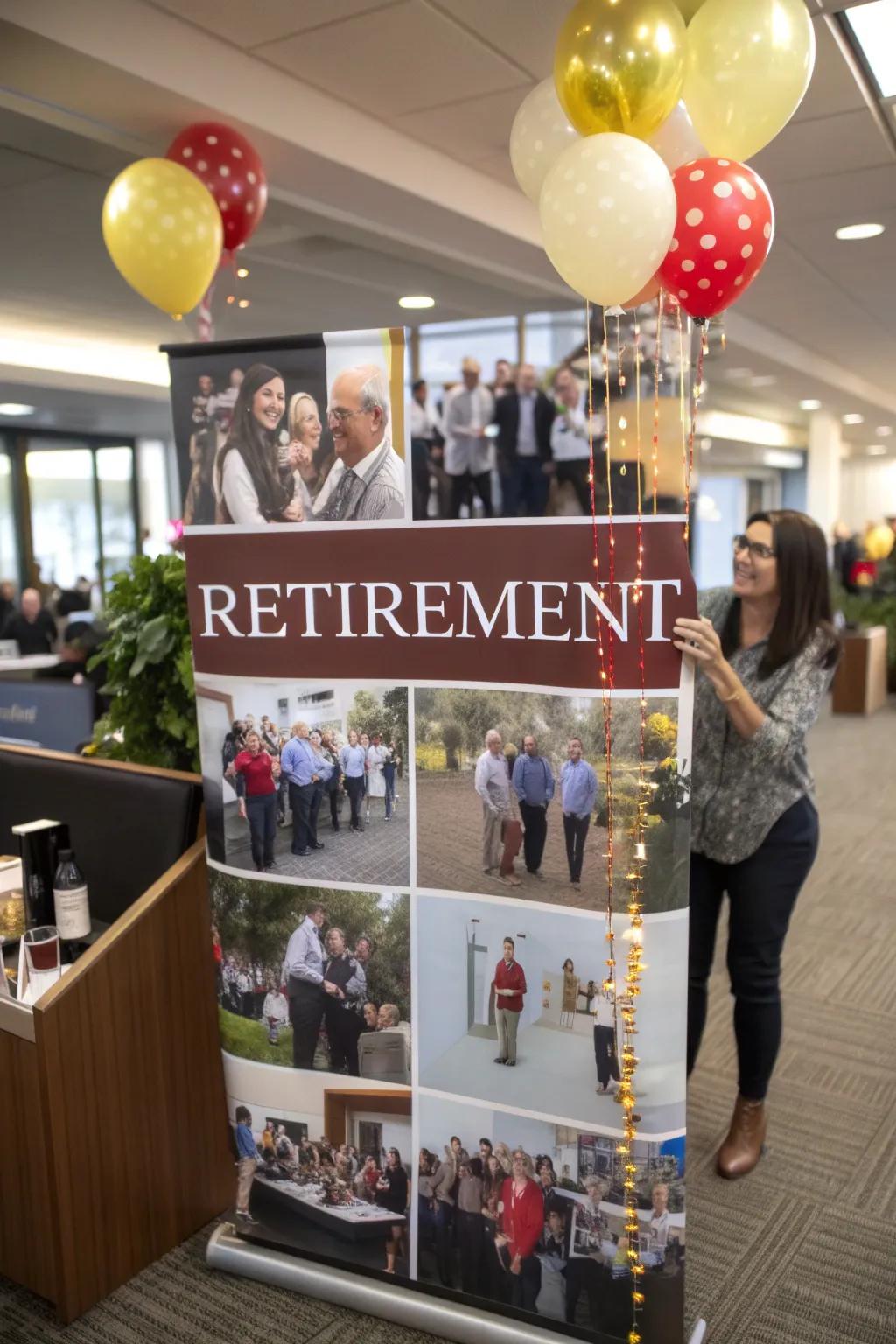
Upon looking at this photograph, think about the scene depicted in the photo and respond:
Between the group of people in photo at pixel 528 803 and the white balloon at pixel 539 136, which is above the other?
the white balloon at pixel 539 136

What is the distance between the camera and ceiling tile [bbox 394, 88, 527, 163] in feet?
11.0

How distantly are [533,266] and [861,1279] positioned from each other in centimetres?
434

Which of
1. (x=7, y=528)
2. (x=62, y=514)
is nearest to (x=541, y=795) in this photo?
(x=7, y=528)

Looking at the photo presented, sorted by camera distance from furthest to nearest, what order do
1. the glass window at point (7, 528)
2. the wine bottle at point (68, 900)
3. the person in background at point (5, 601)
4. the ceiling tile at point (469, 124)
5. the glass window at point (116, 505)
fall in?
the glass window at point (116, 505), the glass window at point (7, 528), the person in background at point (5, 601), the ceiling tile at point (469, 124), the wine bottle at point (68, 900)

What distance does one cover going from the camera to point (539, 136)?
2.00m

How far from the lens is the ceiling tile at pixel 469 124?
3.37 m

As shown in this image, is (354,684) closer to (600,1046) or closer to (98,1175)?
(600,1046)

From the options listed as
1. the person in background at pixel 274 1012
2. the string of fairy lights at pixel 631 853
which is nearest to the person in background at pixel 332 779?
the person in background at pixel 274 1012

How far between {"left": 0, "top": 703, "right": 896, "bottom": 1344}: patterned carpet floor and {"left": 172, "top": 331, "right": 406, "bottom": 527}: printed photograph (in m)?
1.48

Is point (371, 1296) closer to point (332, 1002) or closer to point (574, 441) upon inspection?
point (332, 1002)

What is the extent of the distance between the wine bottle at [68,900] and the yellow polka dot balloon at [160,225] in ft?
5.86

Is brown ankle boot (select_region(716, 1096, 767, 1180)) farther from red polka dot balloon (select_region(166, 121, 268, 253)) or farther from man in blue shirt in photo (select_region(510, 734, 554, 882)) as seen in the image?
red polka dot balloon (select_region(166, 121, 268, 253))

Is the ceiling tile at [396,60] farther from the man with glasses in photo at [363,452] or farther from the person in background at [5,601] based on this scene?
the person in background at [5,601]

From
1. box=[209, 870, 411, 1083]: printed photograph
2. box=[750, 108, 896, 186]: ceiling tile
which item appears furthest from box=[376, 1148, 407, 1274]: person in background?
box=[750, 108, 896, 186]: ceiling tile
